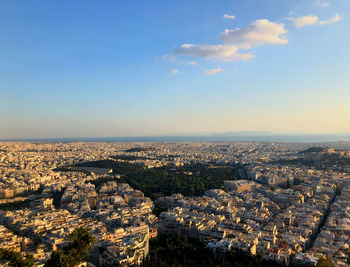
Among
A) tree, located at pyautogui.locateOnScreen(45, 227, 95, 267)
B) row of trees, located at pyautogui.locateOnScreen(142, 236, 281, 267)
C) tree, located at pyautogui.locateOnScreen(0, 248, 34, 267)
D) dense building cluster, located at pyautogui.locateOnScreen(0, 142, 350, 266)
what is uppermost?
tree, located at pyautogui.locateOnScreen(0, 248, 34, 267)

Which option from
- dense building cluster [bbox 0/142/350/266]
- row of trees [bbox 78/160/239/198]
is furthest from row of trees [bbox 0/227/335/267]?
row of trees [bbox 78/160/239/198]

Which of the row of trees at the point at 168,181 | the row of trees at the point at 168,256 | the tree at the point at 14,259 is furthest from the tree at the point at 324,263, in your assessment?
the row of trees at the point at 168,181

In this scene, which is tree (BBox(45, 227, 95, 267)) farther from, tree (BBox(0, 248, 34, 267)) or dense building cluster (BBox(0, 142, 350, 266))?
dense building cluster (BBox(0, 142, 350, 266))

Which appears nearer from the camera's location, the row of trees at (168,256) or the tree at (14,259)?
the tree at (14,259)

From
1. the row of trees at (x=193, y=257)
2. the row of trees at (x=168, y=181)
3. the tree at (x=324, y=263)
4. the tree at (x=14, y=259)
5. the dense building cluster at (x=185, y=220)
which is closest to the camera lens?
the tree at (x=14, y=259)

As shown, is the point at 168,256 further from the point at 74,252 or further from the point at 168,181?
the point at 168,181

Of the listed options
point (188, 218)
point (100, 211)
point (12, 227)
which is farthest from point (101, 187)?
point (188, 218)

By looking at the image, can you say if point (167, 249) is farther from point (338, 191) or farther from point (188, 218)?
point (338, 191)

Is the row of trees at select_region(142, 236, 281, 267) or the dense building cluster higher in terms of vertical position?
the dense building cluster

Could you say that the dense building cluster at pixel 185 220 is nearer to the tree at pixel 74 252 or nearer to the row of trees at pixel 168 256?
the row of trees at pixel 168 256

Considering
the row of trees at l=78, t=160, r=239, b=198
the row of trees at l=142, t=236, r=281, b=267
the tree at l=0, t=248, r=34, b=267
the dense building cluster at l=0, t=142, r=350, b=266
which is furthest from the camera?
the row of trees at l=78, t=160, r=239, b=198

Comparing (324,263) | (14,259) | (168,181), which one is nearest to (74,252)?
(14,259)

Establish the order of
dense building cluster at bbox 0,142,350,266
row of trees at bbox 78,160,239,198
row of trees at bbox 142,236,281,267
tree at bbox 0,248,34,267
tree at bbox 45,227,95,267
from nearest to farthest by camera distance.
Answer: tree at bbox 0,248,34,267 < tree at bbox 45,227,95,267 < row of trees at bbox 142,236,281,267 < dense building cluster at bbox 0,142,350,266 < row of trees at bbox 78,160,239,198
